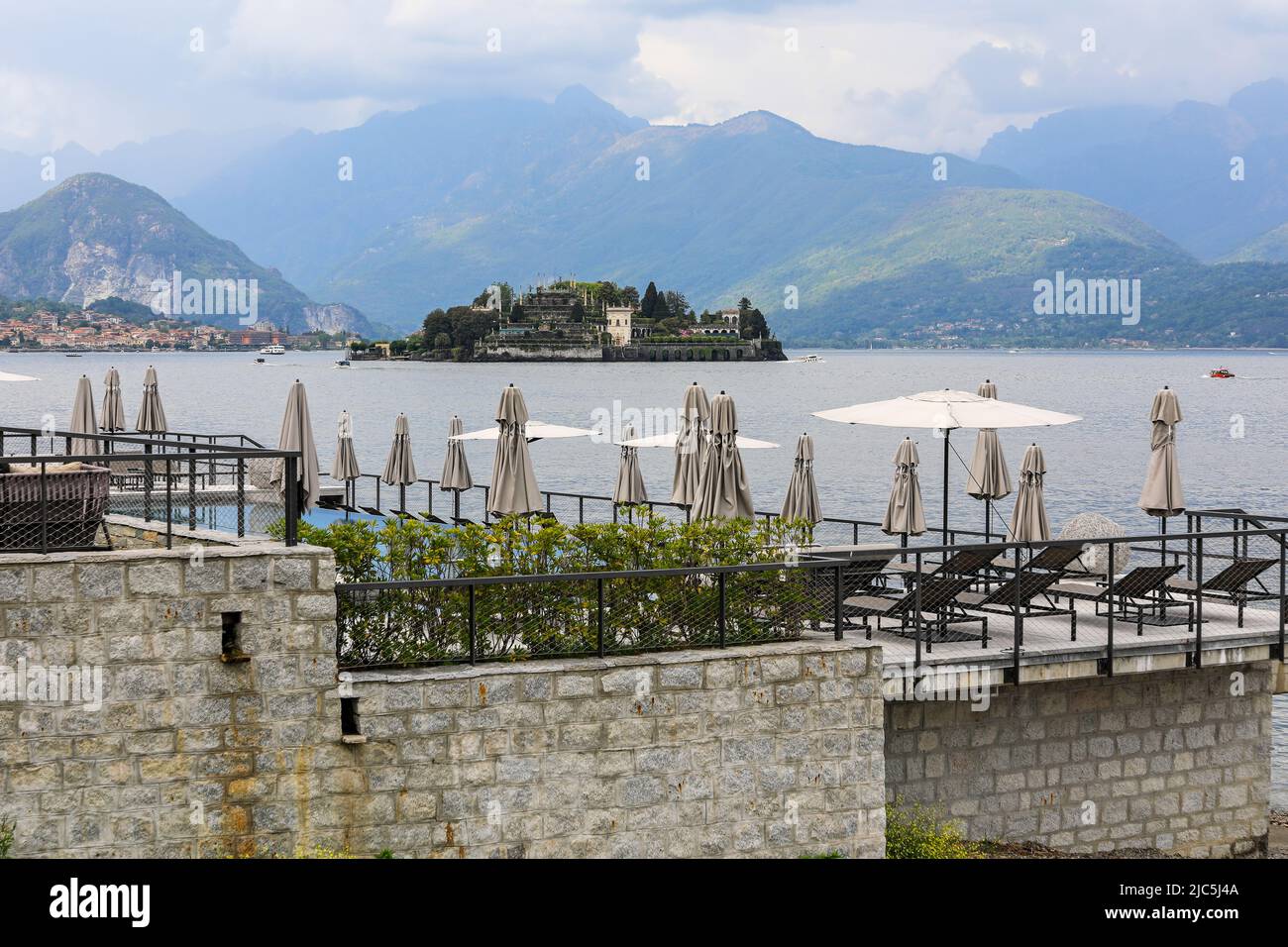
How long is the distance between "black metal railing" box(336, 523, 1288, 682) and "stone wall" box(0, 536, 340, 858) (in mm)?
515

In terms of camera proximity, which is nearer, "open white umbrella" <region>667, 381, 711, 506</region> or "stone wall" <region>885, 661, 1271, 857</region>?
"stone wall" <region>885, 661, 1271, 857</region>

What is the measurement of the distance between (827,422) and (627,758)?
85167 millimetres

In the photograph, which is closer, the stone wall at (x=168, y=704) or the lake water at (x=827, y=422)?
the stone wall at (x=168, y=704)

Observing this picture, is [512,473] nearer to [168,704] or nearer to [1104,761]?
[1104,761]

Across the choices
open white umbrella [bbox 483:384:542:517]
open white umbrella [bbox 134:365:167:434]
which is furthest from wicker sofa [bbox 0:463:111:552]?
open white umbrella [bbox 134:365:167:434]

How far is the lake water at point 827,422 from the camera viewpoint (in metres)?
64.8

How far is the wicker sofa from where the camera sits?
969 cm

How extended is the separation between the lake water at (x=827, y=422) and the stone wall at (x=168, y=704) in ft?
32.5

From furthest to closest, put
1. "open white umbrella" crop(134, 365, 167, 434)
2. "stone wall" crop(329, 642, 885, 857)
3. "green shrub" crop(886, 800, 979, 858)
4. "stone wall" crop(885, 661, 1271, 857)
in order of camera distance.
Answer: "open white umbrella" crop(134, 365, 167, 434)
"stone wall" crop(885, 661, 1271, 857)
"green shrub" crop(886, 800, 979, 858)
"stone wall" crop(329, 642, 885, 857)

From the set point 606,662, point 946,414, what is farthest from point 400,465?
point 606,662

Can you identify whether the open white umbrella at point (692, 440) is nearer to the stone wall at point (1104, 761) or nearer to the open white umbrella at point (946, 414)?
the open white umbrella at point (946, 414)

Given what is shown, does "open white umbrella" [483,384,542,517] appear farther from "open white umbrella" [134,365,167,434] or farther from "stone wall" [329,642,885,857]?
"open white umbrella" [134,365,167,434]

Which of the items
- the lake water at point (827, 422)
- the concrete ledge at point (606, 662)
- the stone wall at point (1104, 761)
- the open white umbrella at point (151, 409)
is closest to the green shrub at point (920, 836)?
the stone wall at point (1104, 761)
